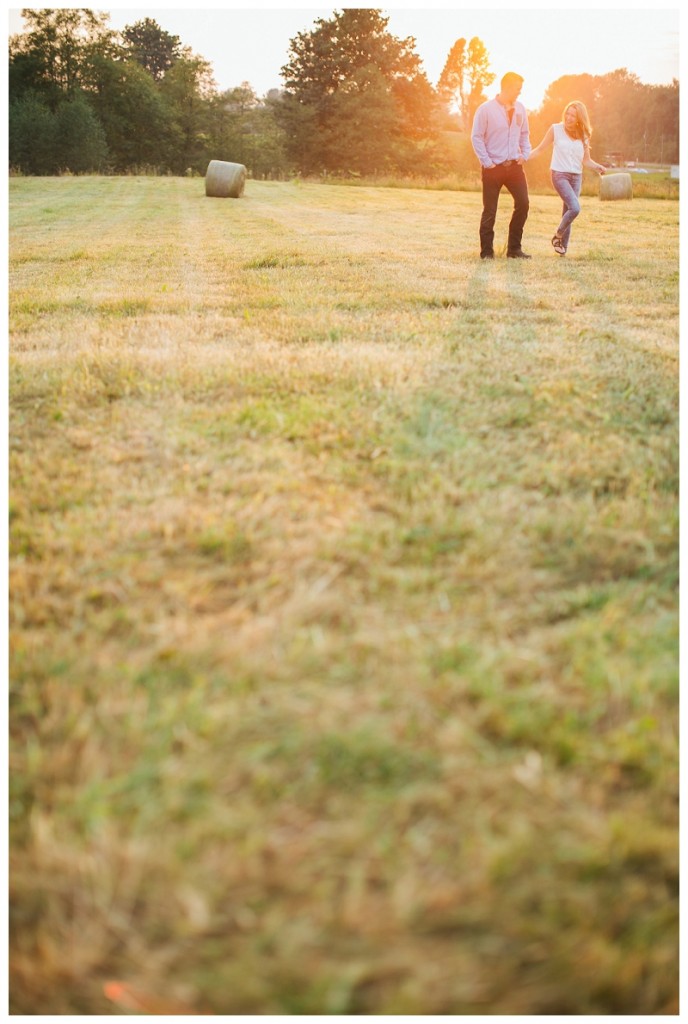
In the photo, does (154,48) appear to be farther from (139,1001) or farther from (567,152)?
(139,1001)

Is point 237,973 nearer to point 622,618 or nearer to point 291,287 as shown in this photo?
point 622,618

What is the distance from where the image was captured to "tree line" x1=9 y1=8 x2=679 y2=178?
85.2 ft

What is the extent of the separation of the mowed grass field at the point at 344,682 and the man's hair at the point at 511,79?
495 centimetres

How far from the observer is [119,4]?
3.20 metres

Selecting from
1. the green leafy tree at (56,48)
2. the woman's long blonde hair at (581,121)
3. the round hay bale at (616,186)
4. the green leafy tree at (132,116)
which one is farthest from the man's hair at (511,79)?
the green leafy tree at (132,116)

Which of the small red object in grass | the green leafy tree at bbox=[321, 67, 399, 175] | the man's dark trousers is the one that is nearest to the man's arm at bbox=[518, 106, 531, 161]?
the man's dark trousers

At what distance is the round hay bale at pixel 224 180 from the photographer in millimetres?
17797

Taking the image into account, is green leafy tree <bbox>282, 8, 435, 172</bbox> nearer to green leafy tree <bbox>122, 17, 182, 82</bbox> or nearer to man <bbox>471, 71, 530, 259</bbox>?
green leafy tree <bbox>122, 17, 182, 82</bbox>

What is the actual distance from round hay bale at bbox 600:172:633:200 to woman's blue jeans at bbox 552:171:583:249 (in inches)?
421

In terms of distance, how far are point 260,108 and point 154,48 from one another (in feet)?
25.6

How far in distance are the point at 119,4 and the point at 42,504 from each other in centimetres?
254

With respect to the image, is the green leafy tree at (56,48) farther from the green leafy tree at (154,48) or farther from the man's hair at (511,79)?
the man's hair at (511,79)

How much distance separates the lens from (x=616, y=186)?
677 inches

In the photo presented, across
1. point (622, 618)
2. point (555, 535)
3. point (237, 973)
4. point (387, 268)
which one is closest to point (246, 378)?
point (555, 535)
